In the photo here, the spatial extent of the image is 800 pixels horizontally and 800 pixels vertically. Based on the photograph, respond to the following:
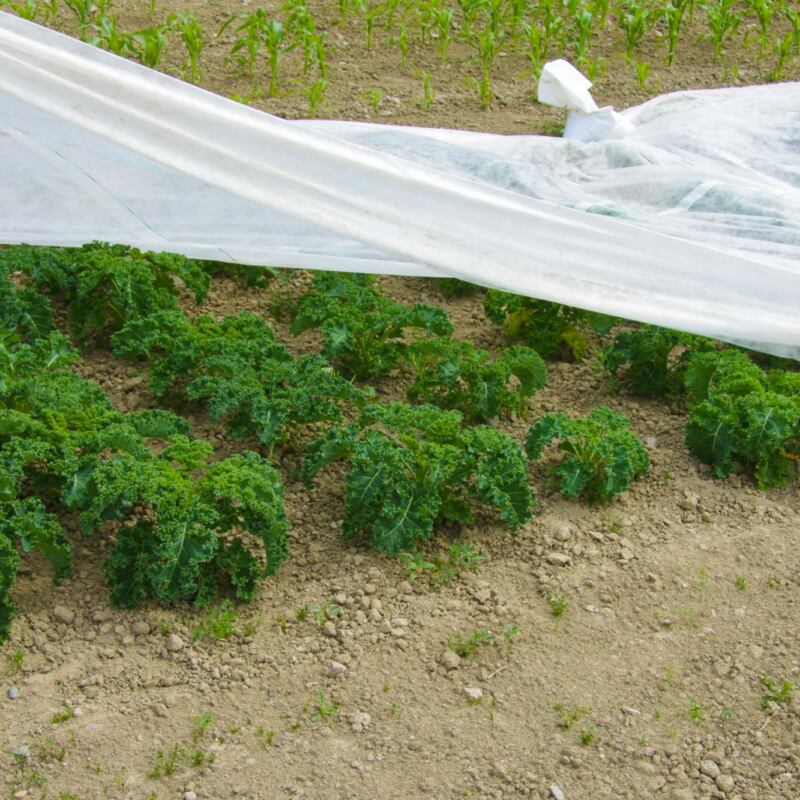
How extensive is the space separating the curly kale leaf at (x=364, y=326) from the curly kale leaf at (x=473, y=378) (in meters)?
0.13

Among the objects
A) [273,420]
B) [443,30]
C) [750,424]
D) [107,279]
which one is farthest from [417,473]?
[443,30]

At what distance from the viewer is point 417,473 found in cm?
405

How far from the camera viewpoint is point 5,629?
3658mm

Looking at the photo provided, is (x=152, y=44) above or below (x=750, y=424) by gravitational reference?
above

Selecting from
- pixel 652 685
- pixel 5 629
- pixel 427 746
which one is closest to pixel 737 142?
pixel 652 685

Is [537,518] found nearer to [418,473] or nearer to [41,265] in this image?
[418,473]

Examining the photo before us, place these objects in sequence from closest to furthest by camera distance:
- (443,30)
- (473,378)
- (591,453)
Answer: (591,453), (473,378), (443,30)

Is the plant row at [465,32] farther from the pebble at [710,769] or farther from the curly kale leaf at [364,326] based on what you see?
the pebble at [710,769]

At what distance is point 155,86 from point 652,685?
2.84m

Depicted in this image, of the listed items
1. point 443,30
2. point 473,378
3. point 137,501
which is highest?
point 443,30

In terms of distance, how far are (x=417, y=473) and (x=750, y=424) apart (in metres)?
1.24

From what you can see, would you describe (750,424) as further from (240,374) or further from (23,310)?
(23,310)

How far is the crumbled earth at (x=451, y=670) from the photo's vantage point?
3.33 metres

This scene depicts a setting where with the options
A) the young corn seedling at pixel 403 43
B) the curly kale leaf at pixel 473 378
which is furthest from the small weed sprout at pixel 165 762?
the young corn seedling at pixel 403 43
